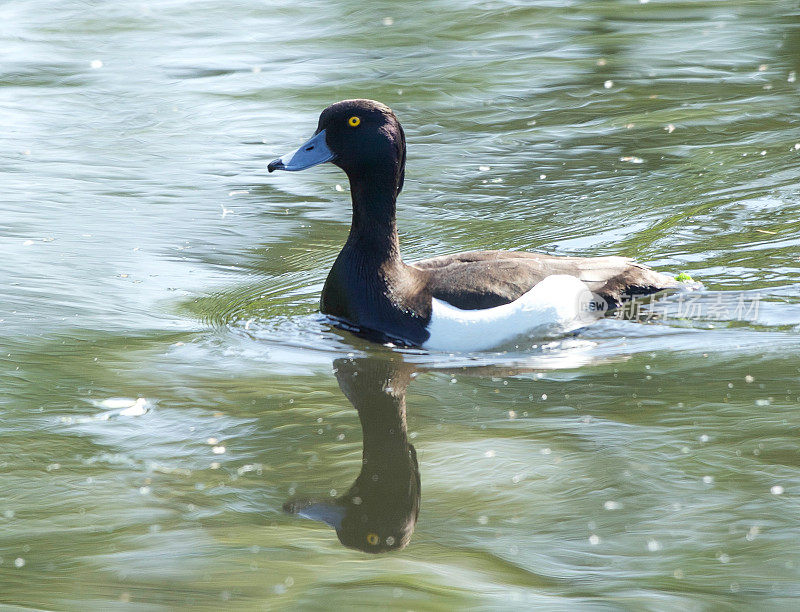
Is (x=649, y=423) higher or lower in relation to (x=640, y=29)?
lower

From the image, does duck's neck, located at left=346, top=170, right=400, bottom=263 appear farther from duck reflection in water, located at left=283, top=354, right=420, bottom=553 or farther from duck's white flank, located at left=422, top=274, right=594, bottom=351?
duck reflection in water, located at left=283, top=354, right=420, bottom=553

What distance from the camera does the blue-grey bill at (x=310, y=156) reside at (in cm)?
700

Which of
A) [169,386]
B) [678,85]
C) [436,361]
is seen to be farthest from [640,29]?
[169,386]

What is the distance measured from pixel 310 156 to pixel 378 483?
270 centimetres

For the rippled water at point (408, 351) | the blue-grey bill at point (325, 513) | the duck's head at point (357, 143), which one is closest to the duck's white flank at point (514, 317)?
the rippled water at point (408, 351)

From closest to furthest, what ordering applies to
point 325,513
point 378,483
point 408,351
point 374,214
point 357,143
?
point 325,513 → point 378,483 → point 408,351 → point 357,143 → point 374,214

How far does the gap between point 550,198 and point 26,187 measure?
4.38 metres

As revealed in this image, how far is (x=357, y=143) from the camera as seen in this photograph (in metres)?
6.97

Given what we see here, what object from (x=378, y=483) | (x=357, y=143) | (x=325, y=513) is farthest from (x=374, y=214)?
(x=325, y=513)

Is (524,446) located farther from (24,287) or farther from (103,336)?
(24,287)

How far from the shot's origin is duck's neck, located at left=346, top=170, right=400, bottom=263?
276 inches

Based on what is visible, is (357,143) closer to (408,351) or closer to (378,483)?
(408,351)

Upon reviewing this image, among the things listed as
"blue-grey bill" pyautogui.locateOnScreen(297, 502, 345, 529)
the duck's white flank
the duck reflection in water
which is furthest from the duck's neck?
"blue-grey bill" pyautogui.locateOnScreen(297, 502, 345, 529)

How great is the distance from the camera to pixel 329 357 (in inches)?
259
